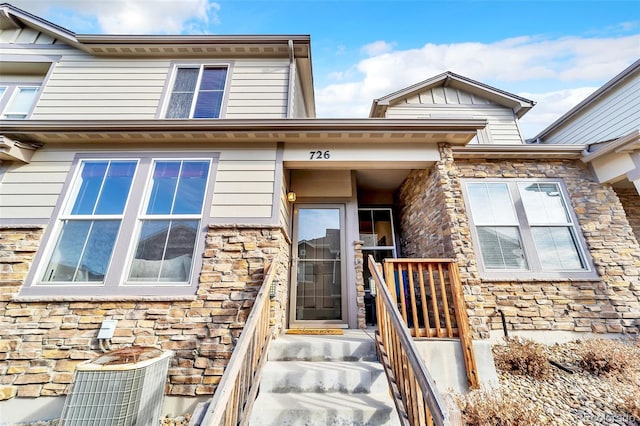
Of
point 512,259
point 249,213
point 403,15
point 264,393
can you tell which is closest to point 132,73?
point 249,213

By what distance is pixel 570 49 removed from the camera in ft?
23.3

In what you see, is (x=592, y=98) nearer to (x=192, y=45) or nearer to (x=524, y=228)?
(x=524, y=228)

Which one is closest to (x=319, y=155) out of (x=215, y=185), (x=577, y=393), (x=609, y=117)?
(x=215, y=185)

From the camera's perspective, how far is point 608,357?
2938 millimetres

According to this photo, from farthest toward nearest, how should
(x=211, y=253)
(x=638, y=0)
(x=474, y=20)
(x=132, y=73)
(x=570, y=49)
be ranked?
(x=570, y=49) → (x=474, y=20) → (x=638, y=0) → (x=132, y=73) → (x=211, y=253)

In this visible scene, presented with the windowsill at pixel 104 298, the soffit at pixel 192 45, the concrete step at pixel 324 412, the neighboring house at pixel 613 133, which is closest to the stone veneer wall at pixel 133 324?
the windowsill at pixel 104 298

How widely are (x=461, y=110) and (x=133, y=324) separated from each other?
27.7 feet

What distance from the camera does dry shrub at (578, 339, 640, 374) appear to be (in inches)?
112

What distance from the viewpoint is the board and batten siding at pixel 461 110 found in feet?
21.0

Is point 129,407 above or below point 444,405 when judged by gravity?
below

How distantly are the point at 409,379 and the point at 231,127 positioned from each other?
374 cm

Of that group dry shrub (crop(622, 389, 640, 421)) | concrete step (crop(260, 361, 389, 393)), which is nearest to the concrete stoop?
concrete step (crop(260, 361, 389, 393))

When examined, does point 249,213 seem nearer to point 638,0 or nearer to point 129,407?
point 129,407

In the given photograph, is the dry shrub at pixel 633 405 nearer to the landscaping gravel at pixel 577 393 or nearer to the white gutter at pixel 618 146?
the landscaping gravel at pixel 577 393
